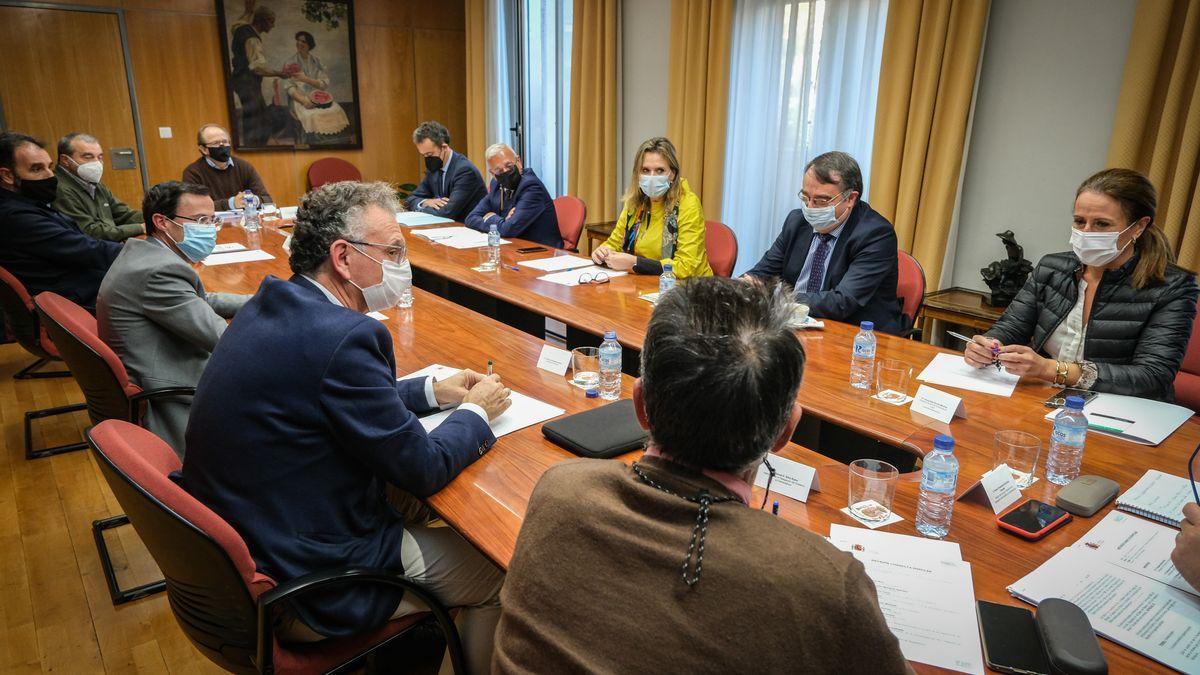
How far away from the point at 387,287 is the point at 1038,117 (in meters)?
3.62

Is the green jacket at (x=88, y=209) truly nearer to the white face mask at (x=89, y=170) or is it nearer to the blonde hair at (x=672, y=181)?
the white face mask at (x=89, y=170)

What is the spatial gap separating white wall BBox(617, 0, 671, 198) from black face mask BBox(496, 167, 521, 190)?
1.49 metres

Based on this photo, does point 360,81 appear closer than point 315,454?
No

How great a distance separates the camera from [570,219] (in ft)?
16.1

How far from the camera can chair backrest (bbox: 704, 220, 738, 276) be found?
13.0 feet

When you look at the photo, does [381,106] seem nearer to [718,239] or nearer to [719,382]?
[718,239]

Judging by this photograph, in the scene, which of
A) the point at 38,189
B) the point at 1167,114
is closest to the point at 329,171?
the point at 38,189

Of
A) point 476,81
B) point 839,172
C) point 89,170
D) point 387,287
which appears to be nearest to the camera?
point 387,287

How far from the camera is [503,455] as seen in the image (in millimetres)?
1777

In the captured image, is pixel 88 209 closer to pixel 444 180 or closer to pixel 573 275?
pixel 444 180

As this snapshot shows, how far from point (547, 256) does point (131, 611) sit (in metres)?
2.54

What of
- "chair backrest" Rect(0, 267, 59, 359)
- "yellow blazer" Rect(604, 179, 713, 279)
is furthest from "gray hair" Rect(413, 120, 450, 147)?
"chair backrest" Rect(0, 267, 59, 359)

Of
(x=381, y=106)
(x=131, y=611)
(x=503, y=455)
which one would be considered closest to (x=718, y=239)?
(x=503, y=455)

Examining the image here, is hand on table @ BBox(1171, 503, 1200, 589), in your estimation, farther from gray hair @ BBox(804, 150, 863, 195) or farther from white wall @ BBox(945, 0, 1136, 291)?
white wall @ BBox(945, 0, 1136, 291)
